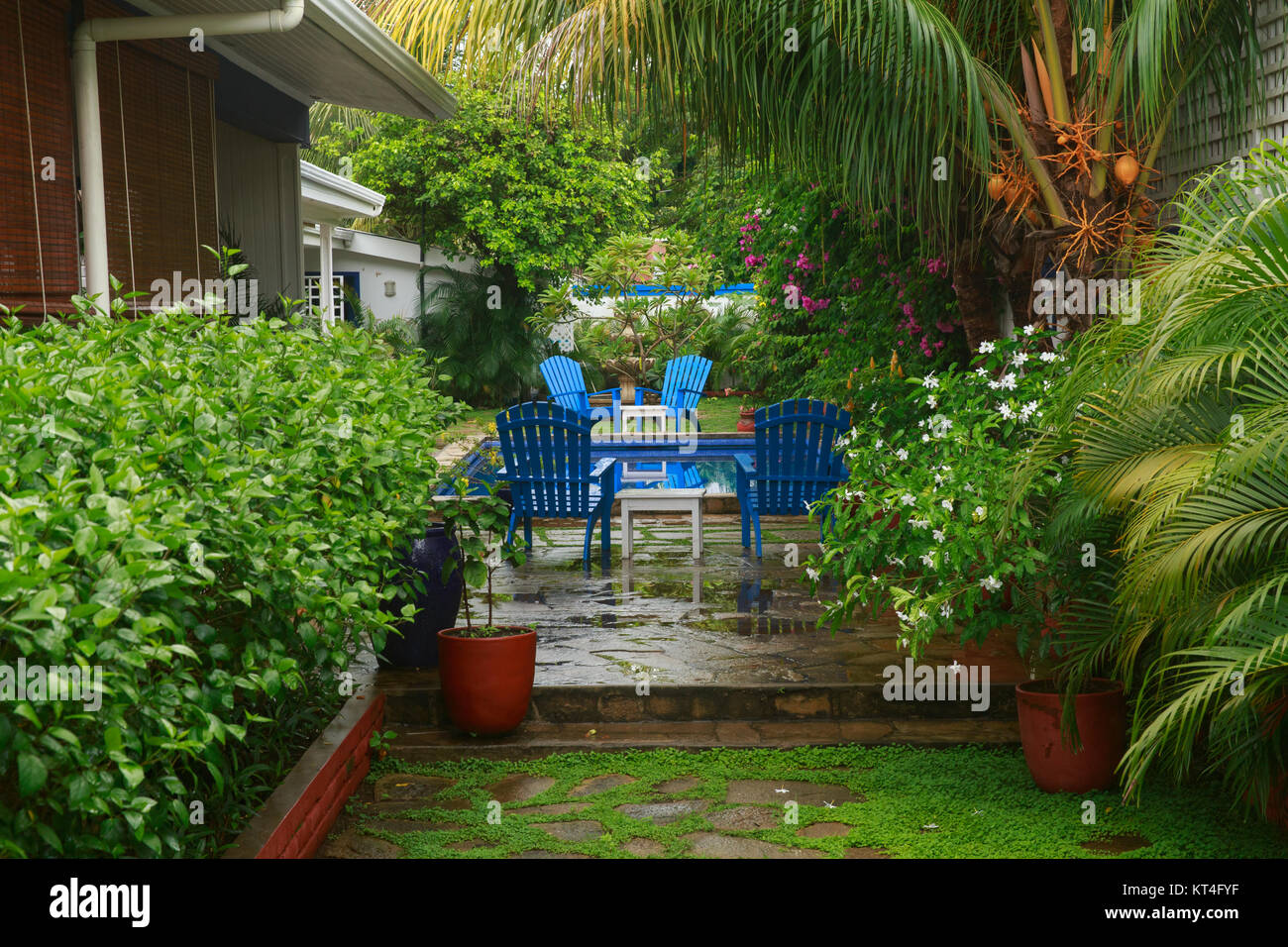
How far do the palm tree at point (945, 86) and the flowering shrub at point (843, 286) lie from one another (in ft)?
1.90

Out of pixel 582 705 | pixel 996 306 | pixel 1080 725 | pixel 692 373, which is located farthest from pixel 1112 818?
pixel 692 373

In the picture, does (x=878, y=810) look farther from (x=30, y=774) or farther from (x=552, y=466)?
(x=552, y=466)

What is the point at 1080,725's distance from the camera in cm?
406

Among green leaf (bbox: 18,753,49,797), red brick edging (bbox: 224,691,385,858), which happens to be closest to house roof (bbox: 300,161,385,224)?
red brick edging (bbox: 224,691,385,858)

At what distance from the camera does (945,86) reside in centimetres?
521

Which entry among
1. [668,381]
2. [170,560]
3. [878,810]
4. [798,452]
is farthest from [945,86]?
[668,381]

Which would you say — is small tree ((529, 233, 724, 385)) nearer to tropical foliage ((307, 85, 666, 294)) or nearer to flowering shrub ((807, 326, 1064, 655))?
tropical foliage ((307, 85, 666, 294))

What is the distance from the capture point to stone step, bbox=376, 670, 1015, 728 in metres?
4.98

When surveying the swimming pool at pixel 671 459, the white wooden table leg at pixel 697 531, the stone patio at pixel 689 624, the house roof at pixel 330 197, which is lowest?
the stone patio at pixel 689 624

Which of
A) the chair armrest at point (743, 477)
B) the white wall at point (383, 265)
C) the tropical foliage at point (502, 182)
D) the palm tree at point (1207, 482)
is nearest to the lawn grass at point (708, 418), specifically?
the white wall at point (383, 265)

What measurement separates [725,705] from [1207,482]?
244 centimetres

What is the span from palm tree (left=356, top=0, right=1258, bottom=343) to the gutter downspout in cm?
147

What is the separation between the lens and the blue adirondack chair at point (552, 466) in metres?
7.62

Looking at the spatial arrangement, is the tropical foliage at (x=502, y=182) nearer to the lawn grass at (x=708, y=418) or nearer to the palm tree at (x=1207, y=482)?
the lawn grass at (x=708, y=418)
